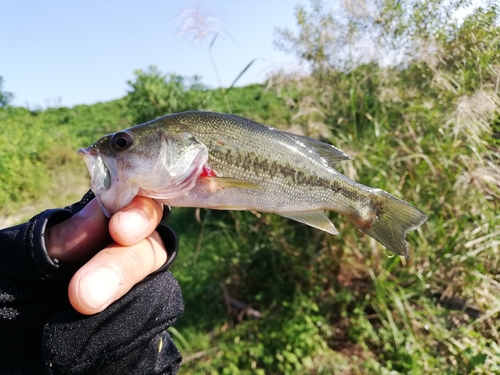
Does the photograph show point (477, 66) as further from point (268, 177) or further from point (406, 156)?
point (268, 177)

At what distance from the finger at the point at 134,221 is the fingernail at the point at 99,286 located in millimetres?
120

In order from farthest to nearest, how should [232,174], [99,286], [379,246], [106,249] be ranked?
[379,246] → [232,174] → [106,249] → [99,286]

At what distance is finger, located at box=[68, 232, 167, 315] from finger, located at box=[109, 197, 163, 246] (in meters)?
0.05

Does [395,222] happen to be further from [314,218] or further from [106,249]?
[106,249]

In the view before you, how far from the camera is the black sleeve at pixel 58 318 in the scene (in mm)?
1249

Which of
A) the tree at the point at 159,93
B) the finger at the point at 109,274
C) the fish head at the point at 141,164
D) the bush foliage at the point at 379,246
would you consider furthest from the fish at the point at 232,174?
the tree at the point at 159,93

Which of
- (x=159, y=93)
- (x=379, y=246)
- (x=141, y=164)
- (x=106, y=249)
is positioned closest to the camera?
(x=106, y=249)

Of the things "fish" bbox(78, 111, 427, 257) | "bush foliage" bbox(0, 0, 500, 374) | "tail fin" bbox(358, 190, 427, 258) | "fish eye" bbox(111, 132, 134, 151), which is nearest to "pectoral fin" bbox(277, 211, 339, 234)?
"fish" bbox(78, 111, 427, 257)

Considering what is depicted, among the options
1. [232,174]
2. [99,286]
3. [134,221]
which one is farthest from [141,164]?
[99,286]

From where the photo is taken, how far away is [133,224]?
1241mm

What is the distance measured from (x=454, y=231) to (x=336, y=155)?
2.22 m

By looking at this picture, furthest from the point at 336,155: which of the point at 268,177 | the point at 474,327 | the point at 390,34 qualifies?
the point at 474,327

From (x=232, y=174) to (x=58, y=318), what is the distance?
2.72 feet

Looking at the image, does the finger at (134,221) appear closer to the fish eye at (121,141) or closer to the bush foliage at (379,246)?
the fish eye at (121,141)
